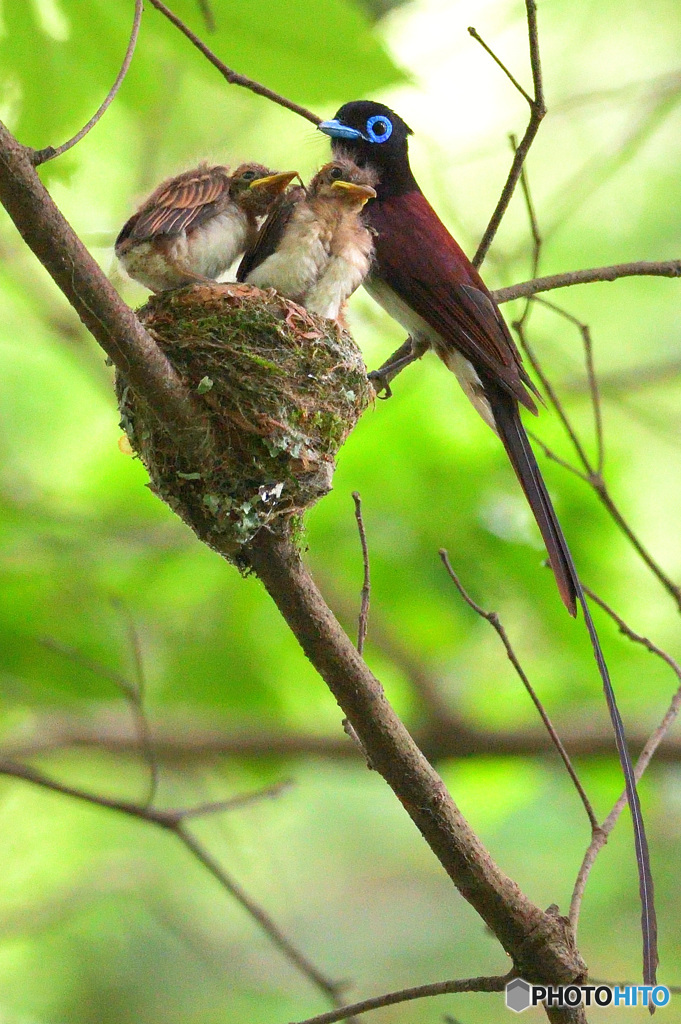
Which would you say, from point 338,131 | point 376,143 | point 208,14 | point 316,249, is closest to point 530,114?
point 316,249

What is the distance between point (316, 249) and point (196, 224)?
14.4 inches

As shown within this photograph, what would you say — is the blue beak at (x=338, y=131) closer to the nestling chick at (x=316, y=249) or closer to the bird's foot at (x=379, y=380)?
the nestling chick at (x=316, y=249)

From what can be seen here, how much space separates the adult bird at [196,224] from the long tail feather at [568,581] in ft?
3.11

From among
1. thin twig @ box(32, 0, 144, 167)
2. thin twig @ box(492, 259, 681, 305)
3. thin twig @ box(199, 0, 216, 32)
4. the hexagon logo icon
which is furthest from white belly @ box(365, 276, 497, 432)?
the hexagon logo icon

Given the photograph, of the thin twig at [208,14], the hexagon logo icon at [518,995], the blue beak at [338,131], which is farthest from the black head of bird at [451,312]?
the hexagon logo icon at [518,995]

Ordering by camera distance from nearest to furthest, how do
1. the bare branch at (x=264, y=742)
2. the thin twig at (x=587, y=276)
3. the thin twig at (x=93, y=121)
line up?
the thin twig at (x=93, y=121)
the thin twig at (x=587, y=276)
the bare branch at (x=264, y=742)

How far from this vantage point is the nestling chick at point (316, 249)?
3.28 meters

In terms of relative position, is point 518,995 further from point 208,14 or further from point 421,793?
point 208,14

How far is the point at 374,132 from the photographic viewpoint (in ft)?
13.5

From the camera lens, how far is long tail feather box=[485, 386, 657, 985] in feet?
6.37

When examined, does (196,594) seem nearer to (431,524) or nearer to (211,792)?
(431,524)

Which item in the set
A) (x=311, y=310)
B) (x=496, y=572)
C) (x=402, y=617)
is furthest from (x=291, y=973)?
(x=311, y=310)

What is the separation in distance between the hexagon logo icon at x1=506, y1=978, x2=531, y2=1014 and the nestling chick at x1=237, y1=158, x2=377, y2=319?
1945mm

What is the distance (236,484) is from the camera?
2.62m
